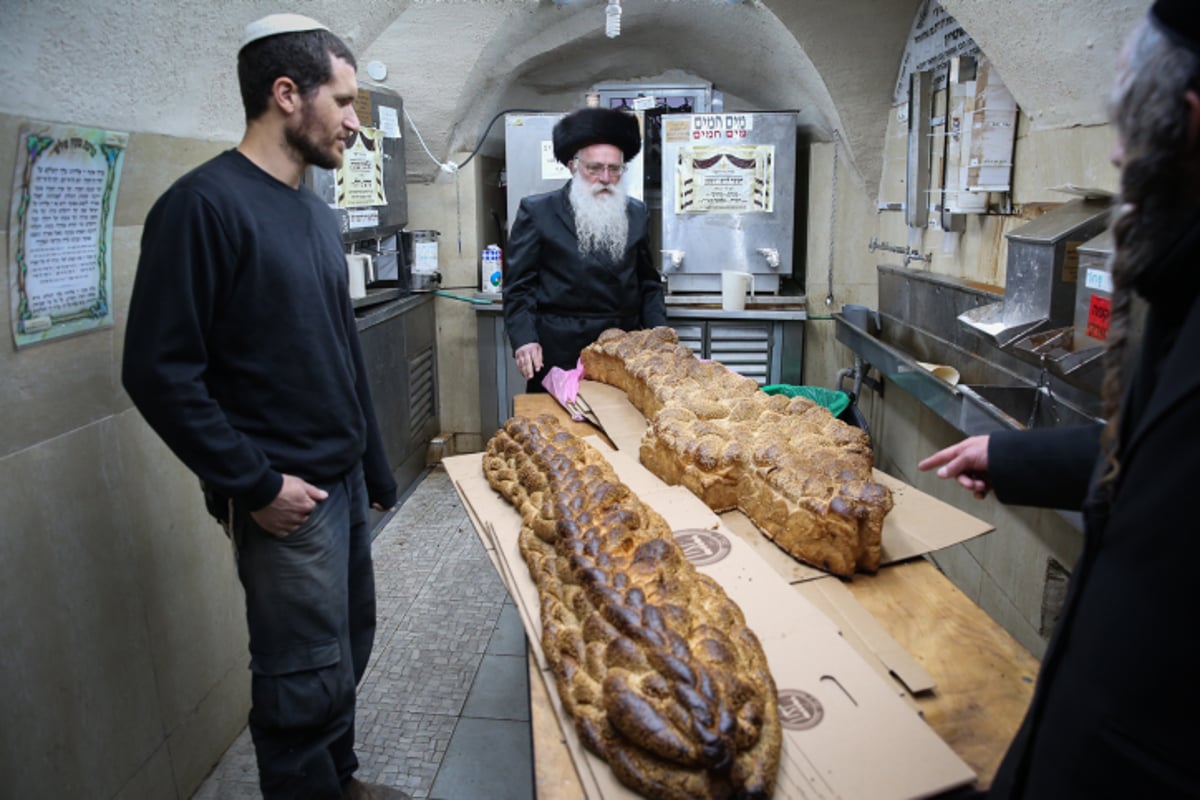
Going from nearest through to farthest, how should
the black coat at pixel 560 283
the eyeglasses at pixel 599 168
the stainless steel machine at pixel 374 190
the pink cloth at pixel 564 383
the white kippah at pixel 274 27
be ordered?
the white kippah at pixel 274 27, the pink cloth at pixel 564 383, the eyeglasses at pixel 599 168, the black coat at pixel 560 283, the stainless steel machine at pixel 374 190

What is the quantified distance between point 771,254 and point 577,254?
162 centimetres

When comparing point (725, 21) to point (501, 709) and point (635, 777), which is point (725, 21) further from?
point (635, 777)

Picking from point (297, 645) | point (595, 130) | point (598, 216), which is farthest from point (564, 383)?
point (297, 645)

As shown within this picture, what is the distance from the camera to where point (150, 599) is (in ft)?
6.62

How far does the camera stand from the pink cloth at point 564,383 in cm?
292

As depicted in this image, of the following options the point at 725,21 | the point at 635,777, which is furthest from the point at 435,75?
the point at 635,777

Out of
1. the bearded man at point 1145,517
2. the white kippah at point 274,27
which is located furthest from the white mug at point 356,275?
the bearded man at point 1145,517

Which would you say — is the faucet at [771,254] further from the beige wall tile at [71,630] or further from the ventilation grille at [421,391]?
the beige wall tile at [71,630]

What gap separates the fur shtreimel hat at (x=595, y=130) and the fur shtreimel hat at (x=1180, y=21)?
2845 mm

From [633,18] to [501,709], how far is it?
4.08 metres

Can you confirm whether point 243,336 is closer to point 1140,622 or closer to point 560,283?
point 1140,622

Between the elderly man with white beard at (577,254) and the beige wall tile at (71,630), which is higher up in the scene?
the elderly man with white beard at (577,254)

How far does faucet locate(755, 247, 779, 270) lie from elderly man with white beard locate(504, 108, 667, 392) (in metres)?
1.29

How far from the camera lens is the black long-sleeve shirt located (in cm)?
150
